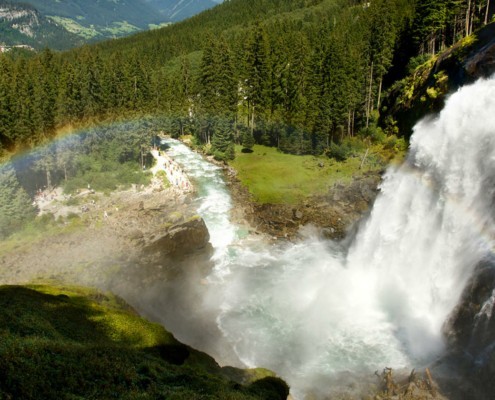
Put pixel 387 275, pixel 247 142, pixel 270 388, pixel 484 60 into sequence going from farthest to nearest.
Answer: pixel 247 142, pixel 484 60, pixel 387 275, pixel 270 388

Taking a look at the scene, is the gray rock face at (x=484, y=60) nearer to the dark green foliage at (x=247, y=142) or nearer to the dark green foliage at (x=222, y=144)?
the dark green foliage at (x=247, y=142)

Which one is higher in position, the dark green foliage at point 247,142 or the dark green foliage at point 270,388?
the dark green foliage at point 247,142

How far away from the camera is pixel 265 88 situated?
62.7m

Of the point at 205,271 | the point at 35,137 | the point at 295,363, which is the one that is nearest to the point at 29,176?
the point at 35,137

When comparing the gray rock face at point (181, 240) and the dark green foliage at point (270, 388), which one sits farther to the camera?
the gray rock face at point (181, 240)

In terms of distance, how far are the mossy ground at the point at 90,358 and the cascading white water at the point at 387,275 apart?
6941mm

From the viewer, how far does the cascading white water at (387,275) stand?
22297 mm

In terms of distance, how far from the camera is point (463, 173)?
24812 millimetres

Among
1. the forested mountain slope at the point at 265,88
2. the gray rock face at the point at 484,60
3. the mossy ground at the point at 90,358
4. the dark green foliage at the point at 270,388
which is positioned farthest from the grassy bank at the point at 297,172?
the mossy ground at the point at 90,358

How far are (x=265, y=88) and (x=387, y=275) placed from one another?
42.5 meters

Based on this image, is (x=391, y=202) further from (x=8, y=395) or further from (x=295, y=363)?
(x=8, y=395)

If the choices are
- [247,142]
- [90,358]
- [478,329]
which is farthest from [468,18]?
[90,358]

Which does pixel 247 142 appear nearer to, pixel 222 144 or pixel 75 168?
pixel 222 144

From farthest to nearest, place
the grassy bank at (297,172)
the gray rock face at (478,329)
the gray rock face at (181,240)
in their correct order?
1. the grassy bank at (297,172)
2. the gray rock face at (181,240)
3. the gray rock face at (478,329)
